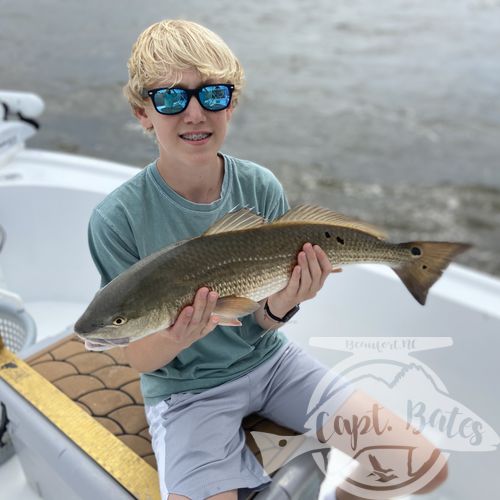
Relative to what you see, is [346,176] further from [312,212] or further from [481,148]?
[312,212]

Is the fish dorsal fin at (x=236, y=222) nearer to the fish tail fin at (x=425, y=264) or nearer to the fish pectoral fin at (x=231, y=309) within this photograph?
the fish pectoral fin at (x=231, y=309)

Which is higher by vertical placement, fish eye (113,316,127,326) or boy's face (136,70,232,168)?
boy's face (136,70,232,168)

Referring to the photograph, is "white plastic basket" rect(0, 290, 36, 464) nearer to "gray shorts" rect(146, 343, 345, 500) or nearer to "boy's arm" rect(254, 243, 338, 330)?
"gray shorts" rect(146, 343, 345, 500)

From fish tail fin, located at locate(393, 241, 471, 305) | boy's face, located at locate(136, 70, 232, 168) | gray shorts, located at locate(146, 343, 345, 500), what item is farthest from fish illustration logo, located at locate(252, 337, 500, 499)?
boy's face, located at locate(136, 70, 232, 168)

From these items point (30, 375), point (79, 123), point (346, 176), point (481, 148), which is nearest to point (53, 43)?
point (79, 123)

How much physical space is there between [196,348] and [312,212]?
66 cm

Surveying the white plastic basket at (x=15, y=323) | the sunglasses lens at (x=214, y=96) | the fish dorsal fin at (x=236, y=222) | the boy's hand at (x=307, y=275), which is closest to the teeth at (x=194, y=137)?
the sunglasses lens at (x=214, y=96)

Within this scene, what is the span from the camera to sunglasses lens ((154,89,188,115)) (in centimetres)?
180

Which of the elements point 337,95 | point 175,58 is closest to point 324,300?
point 175,58

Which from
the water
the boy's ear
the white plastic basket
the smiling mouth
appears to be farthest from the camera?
the water

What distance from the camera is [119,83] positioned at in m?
11.5

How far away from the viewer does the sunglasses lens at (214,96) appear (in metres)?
1.82

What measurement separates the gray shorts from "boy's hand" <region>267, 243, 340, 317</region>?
370mm

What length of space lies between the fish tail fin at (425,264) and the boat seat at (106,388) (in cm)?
74
